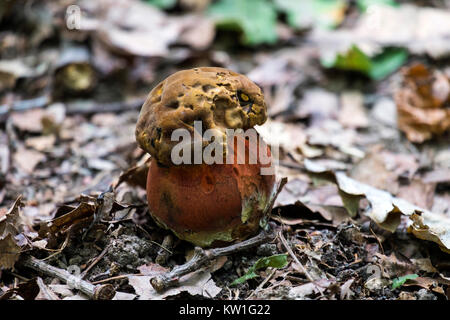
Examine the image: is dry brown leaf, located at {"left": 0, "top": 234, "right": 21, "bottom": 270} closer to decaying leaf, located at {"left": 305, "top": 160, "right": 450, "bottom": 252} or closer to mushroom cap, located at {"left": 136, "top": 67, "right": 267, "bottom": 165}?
mushroom cap, located at {"left": 136, "top": 67, "right": 267, "bottom": 165}

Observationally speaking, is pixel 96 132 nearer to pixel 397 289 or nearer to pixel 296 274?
pixel 296 274

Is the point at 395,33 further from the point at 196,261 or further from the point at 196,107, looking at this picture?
the point at 196,261


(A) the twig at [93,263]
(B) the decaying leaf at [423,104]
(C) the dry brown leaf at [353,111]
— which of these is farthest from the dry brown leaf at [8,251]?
(B) the decaying leaf at [423,104]

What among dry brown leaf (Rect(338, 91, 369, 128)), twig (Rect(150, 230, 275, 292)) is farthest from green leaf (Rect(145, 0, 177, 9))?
twig (Rect(150, 230, 275, 292))

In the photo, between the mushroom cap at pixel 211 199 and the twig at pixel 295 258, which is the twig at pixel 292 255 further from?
the mushroom cap at pixel 211 199

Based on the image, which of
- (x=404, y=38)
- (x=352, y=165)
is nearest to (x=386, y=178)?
(x=352, y=165)

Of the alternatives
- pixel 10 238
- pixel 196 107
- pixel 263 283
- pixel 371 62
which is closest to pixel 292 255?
pixel 263 283
